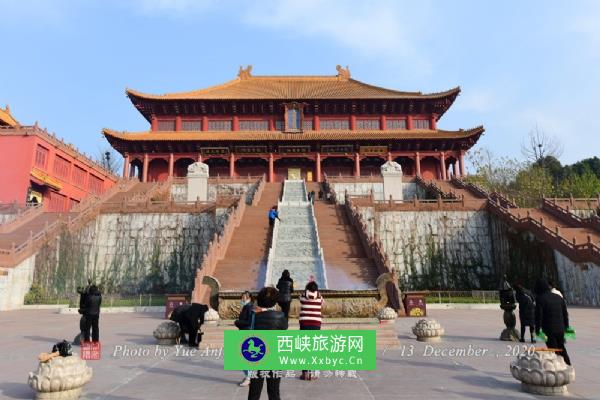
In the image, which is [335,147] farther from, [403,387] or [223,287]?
[403,387]

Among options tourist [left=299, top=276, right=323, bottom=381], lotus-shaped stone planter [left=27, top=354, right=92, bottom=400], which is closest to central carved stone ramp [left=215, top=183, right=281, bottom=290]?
tourist [left=299, top=276, right=323, bottom=381]

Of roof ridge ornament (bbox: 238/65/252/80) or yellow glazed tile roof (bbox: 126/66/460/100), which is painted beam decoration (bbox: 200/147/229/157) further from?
roof ridge ornament (bbox: 238/65/252/80)

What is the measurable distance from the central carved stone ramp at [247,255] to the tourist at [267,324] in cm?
1016

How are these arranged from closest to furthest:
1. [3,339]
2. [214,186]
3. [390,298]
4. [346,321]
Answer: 1. [346,321]
2. [3,339]
3. [390,298]
4. [214,186]

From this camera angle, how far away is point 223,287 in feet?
47.1

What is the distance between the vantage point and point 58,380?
4.90 m

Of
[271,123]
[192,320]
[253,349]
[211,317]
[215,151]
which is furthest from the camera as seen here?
[271,123]

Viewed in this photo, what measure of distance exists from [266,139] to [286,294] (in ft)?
99.3

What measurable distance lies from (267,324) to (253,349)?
26 centimetres

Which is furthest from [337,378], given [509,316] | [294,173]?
[294,173]

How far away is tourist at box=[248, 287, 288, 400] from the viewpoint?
398 cm

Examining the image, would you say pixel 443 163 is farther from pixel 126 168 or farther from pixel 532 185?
pixel 126 168

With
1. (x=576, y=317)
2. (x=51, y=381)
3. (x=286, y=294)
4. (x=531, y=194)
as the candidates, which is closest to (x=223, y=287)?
(x=286, y=294)

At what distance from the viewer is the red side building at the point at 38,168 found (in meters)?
31.4
